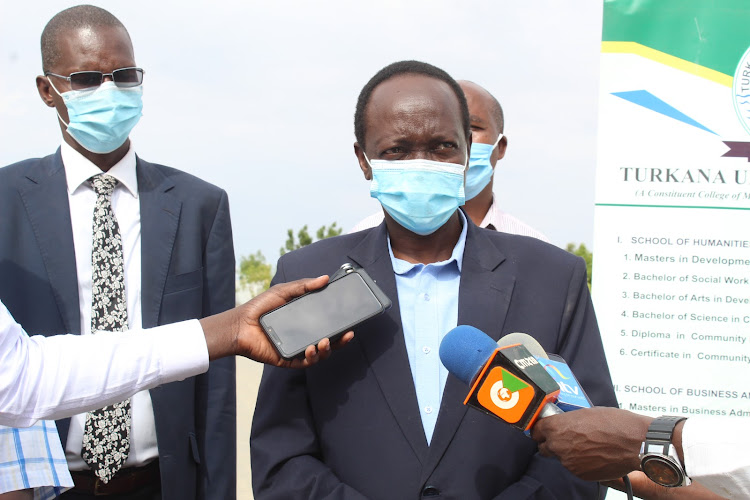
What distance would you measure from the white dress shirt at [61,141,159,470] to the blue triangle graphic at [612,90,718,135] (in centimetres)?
258

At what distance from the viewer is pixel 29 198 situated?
10.4ft

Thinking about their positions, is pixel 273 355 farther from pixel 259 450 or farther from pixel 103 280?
pixel 103 280

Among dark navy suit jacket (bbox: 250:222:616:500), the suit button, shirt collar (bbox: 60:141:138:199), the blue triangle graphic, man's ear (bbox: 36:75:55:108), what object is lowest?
the suit button

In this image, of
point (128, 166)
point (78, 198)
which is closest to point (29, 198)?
point (78, 198)

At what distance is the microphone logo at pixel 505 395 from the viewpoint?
75.0 inches

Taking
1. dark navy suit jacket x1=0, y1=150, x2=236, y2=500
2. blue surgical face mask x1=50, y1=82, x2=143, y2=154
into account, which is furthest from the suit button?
blue surgical face mask x1=50, y1=82, x2=143, y2=154

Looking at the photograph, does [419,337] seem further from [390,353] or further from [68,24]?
[68,24]

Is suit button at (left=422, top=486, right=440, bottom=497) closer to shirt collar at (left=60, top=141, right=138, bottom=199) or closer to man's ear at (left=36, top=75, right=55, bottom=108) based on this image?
shirt collar at (left=60, top=141, right=138, bottom=199)

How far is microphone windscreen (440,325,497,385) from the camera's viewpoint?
199cm

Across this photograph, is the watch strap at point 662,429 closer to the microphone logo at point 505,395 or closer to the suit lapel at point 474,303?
the microphone logo at point 505,395

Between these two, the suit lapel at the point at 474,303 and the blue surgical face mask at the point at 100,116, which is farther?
the blue surgical face mask at the point at 100,116

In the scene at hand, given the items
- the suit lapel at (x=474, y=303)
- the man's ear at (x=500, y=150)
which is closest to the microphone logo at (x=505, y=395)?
the suit lapel at (x=474, y=303)

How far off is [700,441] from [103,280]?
2.22 meters

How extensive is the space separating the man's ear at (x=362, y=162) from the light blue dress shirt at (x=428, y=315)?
0.27 m
